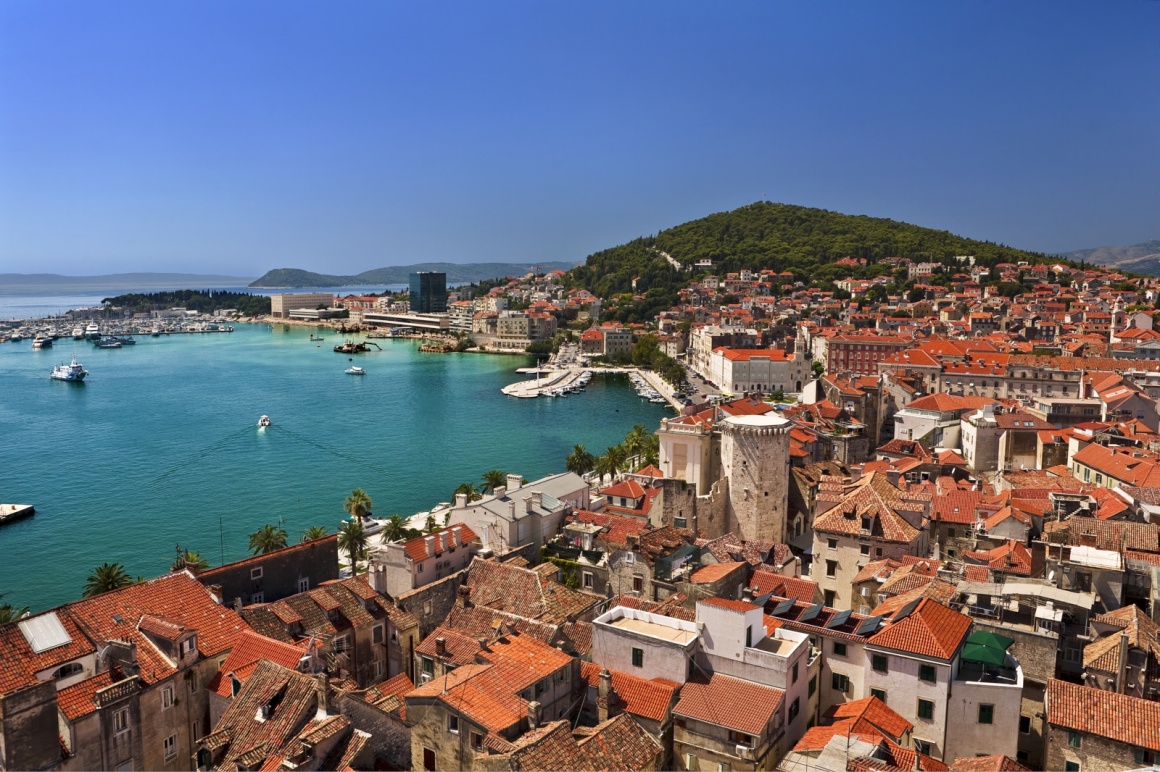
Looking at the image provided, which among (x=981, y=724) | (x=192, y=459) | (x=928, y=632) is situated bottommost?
(x=192, y=459)

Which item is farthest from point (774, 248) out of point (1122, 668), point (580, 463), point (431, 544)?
point (1122, 668)

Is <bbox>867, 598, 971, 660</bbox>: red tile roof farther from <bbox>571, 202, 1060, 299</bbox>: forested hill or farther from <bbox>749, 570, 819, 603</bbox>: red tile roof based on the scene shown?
<bbox>571, 202, 1060, 299</bbox>: forested hill

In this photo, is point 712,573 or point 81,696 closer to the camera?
point 81,696

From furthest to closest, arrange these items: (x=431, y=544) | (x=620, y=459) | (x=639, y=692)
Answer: (x=620, y=459) < (x=431, y=544) < (x=639, y=692)

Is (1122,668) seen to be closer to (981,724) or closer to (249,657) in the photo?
(981,724)

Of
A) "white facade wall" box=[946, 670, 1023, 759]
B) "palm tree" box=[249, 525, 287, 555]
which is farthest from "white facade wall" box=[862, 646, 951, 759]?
"palm tree" box=[249, 525, 287, 555]

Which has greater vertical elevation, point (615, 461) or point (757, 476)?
point (757, 476)

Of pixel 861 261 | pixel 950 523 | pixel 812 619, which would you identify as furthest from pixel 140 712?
pixel 861 261
